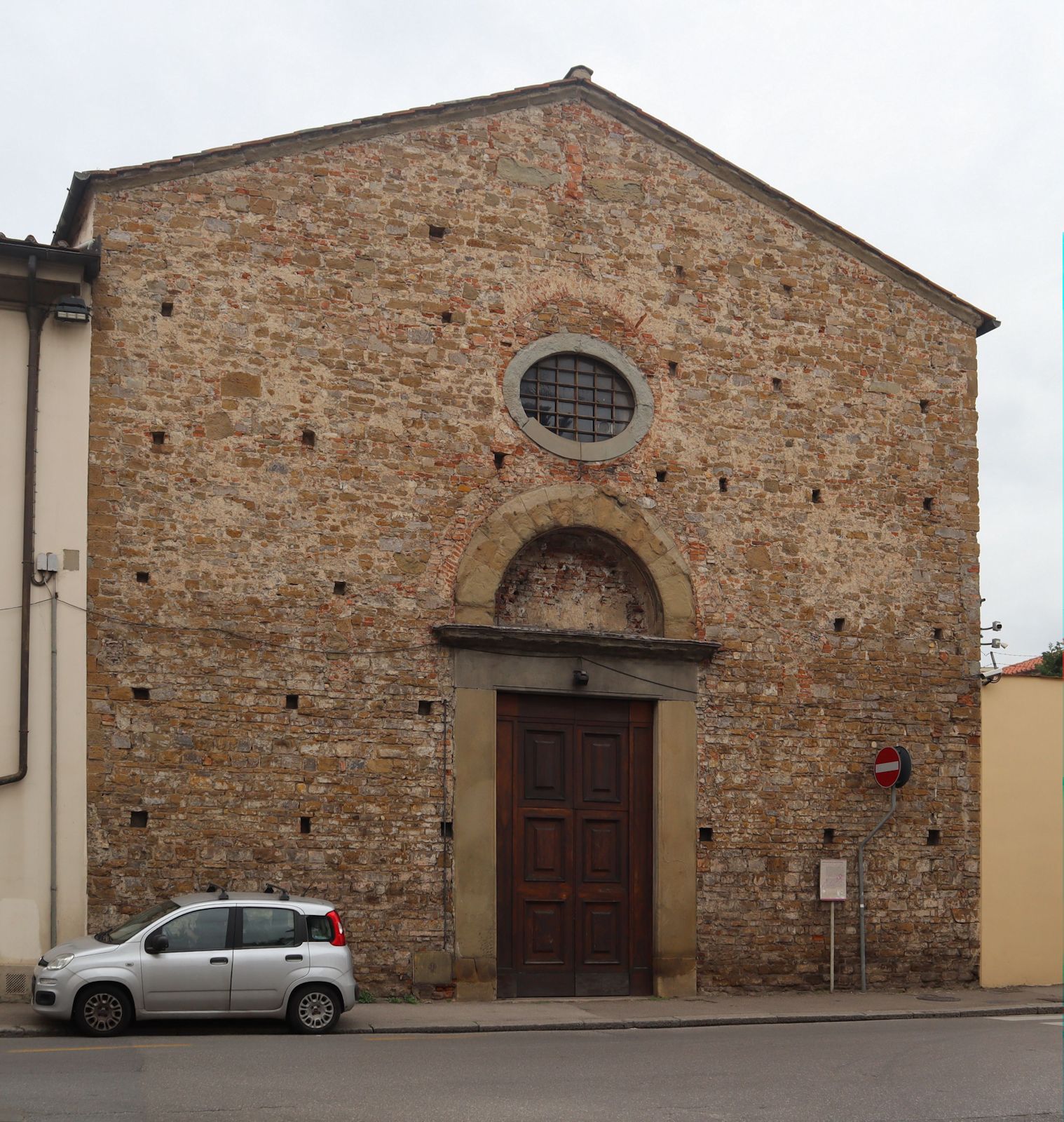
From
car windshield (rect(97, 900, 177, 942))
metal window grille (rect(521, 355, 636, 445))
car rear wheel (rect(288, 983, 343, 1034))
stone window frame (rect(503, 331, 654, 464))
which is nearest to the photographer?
car windshield (rect(97, 900, 177, 942))

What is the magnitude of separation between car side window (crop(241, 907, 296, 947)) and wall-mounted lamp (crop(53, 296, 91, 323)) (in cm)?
Answer: 599

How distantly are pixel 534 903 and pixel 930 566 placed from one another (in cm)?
647

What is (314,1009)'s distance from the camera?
38.9 ft

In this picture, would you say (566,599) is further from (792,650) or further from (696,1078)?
(696,1078)

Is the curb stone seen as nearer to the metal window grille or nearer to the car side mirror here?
the car side mirror

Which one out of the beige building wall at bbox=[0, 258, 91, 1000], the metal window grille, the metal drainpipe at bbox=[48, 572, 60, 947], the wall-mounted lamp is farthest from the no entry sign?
the wall-mounted lamp

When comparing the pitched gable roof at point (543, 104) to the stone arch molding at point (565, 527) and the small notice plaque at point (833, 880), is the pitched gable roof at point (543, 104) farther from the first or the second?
the small notice plaque at point (833, 880)

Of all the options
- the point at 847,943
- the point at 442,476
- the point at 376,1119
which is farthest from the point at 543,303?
the point at 376,1119

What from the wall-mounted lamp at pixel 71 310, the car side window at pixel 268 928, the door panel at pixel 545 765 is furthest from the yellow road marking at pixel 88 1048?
the wall-mounted lamp at pixel 71 310

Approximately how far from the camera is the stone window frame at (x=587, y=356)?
15602mm

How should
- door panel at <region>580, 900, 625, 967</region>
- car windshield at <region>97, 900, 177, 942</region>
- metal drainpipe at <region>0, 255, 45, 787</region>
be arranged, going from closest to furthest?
car windshield at <region>97, 900, 177, 942</region>
metal drainpipe at <region>0, 255, 45, 787</region>
door panel at <region>580, 900, 625, 967</region>

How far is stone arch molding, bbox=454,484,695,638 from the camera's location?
15039 millimetres

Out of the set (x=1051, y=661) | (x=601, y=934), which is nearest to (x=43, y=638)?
(x=601, y=934)

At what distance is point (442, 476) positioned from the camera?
15141mm
